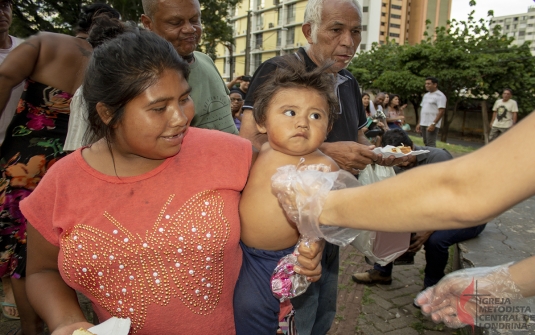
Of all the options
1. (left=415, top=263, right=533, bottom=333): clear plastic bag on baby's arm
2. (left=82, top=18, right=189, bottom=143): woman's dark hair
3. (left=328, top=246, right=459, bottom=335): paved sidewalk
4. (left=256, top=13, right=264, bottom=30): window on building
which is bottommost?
(left=328, top=246, right=459, bottom=335): paved sidewalk

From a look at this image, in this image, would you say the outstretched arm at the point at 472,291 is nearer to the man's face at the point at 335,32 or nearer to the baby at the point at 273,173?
the baby at the point at 273,173

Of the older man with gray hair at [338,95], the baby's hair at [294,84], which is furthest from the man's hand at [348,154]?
the baby's hair at [294,84]

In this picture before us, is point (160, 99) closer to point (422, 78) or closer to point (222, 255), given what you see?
point (222, 255)

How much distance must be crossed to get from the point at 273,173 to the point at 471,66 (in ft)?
62.5

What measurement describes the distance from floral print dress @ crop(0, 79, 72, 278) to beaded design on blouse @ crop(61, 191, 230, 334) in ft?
4.24

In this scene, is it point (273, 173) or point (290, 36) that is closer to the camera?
point (273, 173)

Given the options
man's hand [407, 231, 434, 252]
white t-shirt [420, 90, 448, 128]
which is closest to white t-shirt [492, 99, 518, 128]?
white t-shirt [420, 90, 448, 128]

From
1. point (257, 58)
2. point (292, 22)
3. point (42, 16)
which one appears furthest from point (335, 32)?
point (257, 58)

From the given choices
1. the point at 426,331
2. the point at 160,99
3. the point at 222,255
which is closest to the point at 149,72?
the point at 160,99

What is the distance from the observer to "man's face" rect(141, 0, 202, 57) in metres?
2.44

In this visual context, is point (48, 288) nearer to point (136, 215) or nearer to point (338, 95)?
point (136, 215)

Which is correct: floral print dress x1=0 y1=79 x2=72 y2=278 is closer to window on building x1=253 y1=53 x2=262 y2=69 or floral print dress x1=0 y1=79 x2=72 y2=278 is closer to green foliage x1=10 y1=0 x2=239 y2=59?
green foliage x1=10 y1=0 x2=239 y2=59

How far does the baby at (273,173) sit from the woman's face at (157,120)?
43 centimetres

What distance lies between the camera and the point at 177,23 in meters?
2.47
